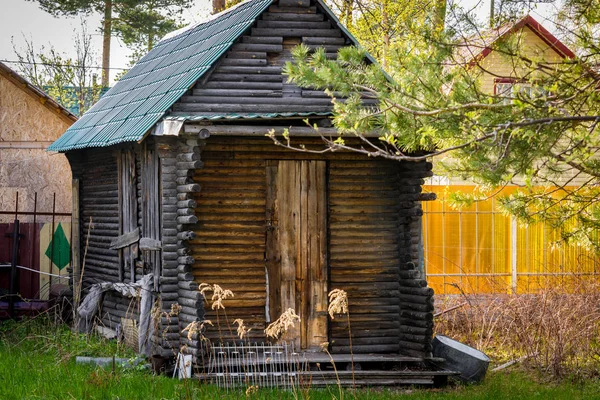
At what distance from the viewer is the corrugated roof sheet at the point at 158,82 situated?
13.2 meters

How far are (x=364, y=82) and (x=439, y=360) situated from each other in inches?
191

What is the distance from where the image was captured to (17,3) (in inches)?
1447

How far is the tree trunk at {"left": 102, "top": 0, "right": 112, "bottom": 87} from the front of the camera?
35625mm

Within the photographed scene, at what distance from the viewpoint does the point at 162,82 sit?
48.0ft

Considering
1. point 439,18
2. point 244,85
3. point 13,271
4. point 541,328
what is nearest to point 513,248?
Result: point 541,328

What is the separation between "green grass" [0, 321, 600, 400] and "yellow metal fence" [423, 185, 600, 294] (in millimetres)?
8050

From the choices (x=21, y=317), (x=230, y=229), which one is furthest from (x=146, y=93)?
(x=21, y=317)

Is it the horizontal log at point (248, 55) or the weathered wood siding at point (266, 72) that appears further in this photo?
the horizontal log at point (248, 55)

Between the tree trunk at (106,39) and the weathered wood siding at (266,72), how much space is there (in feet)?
74.6

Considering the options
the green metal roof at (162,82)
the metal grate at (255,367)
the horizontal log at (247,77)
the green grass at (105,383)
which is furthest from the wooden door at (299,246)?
the green grass at (105,383)

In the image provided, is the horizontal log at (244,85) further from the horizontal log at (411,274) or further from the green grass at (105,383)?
the green grass at (105,383)

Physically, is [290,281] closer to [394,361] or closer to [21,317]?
[394,361]

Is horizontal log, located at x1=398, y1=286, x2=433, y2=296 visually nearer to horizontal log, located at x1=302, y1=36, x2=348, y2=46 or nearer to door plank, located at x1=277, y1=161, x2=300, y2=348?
door plank, located at x1=277, y1=161, x2=300, y2=348

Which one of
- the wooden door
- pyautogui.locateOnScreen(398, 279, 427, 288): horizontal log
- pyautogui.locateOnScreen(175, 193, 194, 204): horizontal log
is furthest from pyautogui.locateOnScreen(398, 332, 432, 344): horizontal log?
pyautogui.locateOnScreen(175, 193, 194, 204): horizontal log
